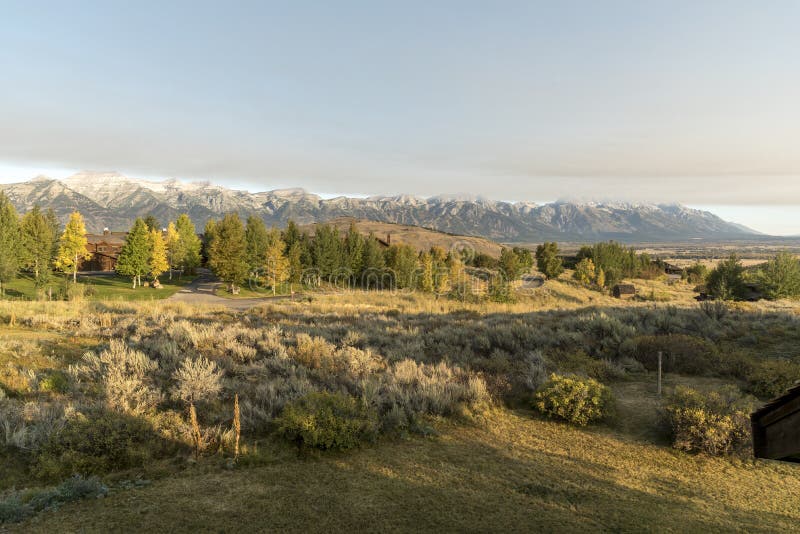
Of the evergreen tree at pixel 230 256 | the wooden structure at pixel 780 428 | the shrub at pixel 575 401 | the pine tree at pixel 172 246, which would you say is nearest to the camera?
the wooden structure at pixel 780 428

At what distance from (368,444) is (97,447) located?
4.12 metres

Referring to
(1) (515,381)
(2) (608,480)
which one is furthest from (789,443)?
(1) (515,381)

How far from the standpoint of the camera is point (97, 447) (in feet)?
20.0

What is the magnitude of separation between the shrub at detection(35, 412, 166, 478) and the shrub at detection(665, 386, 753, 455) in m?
8.74

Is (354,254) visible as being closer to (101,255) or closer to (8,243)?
(8,243)

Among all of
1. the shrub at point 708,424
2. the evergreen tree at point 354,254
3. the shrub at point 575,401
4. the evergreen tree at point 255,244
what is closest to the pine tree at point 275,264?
the evergreen tree at point 255,244

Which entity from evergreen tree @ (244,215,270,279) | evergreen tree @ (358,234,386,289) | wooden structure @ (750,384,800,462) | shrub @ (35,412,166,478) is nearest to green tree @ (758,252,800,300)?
evergreen tree @ (358,234,386,289)

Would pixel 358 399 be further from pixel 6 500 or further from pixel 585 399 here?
pixel 6 500

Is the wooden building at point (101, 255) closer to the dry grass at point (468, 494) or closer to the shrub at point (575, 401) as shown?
the dry grass at point (468, 494)

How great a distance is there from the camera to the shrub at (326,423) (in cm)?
665

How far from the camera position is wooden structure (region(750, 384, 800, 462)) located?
8.46ft

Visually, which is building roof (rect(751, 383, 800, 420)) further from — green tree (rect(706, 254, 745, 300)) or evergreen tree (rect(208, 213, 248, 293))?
evergreen tree (rect(208, 213, 248, 293))

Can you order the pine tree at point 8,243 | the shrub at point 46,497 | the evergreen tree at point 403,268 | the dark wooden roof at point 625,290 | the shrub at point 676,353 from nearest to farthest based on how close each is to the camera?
the shrub at point 46,497, the shrub at point 676,353, the pine tree at point 8,243, the evergreen tree at point 403,268, the dark wooden roof at point 625,290

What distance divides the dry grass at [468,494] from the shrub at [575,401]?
0.98 m
